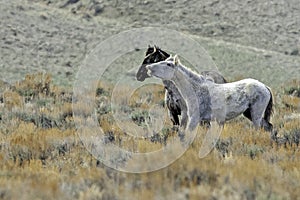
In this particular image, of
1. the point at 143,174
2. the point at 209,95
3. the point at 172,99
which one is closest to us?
the point at 143,174

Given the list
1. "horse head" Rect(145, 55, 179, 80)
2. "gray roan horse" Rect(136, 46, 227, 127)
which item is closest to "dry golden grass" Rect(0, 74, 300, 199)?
"gray roan horse" Rect(136, 46, 227, 127)

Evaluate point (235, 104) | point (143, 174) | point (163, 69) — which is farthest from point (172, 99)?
point (143, 174)

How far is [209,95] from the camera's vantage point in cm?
948

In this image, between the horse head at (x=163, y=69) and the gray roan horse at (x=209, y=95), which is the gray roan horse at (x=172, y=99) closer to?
the gray roan horse at (x=209, y=95)

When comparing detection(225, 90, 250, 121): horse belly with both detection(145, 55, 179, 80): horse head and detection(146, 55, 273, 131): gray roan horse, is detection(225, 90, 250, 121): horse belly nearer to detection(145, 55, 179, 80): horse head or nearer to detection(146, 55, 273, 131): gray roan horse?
detection(146, 55, 273, 131): gray roan horse

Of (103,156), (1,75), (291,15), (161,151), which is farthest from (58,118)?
(291,15)

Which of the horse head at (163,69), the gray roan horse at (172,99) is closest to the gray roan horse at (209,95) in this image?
the horse head at (163,69)

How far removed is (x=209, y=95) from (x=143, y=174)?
393 centimetres

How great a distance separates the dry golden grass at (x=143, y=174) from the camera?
5.29 m

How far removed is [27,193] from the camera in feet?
17.1

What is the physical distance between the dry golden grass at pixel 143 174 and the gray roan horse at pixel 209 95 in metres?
0.36

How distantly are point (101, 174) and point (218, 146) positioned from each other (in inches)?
119

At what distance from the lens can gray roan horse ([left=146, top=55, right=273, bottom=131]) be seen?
9305mm

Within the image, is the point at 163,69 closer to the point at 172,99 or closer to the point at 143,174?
the point at 172,99
